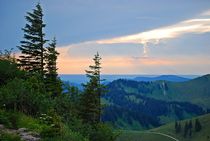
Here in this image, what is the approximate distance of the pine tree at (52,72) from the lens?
4824 cm

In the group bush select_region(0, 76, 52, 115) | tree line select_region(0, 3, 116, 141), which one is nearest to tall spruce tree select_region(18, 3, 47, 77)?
tree line select_region(0, 3, 116, 141)

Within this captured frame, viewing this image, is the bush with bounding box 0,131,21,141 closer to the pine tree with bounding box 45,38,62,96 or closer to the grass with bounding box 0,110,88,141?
the grass with bounding box 0,110,88,141

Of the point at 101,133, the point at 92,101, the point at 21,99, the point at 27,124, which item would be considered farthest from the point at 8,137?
the point at 92,101

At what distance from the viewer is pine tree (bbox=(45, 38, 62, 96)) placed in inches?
1899

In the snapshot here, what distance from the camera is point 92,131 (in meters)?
43.2

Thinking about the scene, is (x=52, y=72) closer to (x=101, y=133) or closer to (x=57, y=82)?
(x=57, y=82)

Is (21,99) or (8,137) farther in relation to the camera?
(21,99)

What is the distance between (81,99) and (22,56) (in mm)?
12000

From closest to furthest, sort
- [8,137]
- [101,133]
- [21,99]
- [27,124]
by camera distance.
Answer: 1. [8,137]
2. [27,124]
3. [21,99]
4. [101,133]

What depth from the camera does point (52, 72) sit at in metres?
50.2

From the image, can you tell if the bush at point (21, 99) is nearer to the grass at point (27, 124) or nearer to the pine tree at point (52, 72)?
the grass at point (27, 124)

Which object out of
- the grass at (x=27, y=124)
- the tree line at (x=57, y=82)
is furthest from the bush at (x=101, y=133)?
the grass at (x=27, y=124)

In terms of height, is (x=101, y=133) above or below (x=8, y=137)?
below

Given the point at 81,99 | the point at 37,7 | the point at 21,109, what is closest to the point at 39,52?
the point at 37,7
